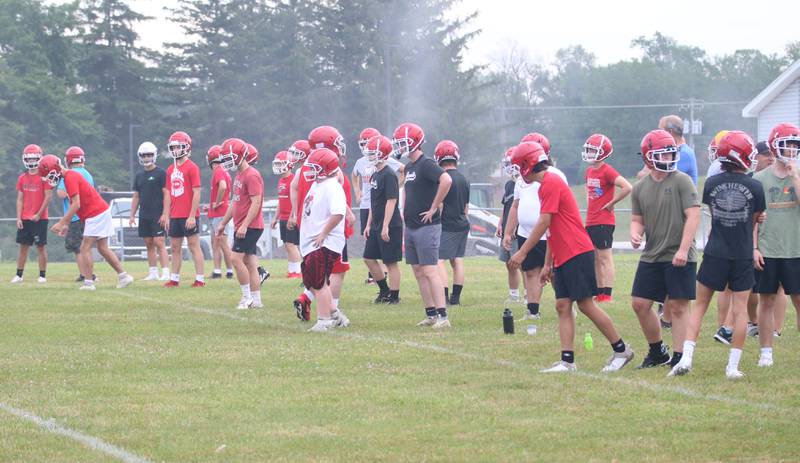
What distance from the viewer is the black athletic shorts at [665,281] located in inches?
374

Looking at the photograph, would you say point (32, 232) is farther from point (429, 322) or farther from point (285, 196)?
point (429, 322)

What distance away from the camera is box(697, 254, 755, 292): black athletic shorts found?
30.8ft

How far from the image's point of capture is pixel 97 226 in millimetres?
18453

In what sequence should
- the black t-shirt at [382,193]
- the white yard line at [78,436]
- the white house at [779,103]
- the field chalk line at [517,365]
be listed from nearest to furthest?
the white yard line at [78,436]
the field chalk line at [517,365]
the black t-shirt at [382,193]
the white house at [779,103]

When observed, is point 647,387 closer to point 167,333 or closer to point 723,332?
point 723,332

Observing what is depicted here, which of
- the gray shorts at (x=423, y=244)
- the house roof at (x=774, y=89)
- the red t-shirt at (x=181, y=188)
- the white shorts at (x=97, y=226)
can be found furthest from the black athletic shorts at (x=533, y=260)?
the house roof at (x=774, y=89)

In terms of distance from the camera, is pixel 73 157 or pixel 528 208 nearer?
pixel 528 208

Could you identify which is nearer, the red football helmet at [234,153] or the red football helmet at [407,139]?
the red football helmet at [407,139]

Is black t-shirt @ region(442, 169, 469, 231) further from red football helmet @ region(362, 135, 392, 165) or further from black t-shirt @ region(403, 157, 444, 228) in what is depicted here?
black t-shirt @ region(403, 157, 444, 228)

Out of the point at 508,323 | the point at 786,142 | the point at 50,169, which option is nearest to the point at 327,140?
the point at 508,323

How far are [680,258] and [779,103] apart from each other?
1544 inches

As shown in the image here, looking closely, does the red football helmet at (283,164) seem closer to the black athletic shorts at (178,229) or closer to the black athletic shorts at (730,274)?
the black athletic shorts at (178,229)

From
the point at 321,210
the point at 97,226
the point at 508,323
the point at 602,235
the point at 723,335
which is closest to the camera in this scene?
the point at 723,335

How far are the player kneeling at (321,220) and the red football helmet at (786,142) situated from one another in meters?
4.31
